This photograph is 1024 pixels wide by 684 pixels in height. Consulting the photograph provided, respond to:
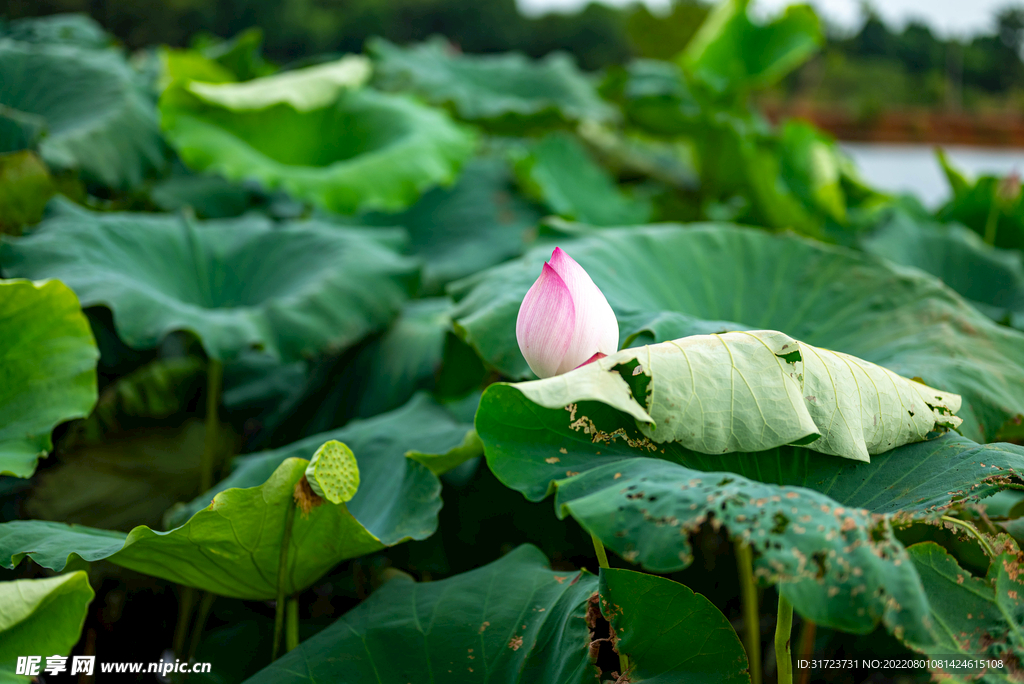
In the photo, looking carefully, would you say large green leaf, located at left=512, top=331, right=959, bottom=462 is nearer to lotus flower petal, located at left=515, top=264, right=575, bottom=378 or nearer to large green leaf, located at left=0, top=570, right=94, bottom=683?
lotus flower petal, located at left=515, top=264, right=575, bottom=378

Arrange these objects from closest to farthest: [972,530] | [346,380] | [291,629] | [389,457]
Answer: [972,530]
[291,629]
[389,457]
[346,380]

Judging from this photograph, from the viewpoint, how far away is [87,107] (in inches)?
61.4

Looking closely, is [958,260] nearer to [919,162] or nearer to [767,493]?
[767,493]

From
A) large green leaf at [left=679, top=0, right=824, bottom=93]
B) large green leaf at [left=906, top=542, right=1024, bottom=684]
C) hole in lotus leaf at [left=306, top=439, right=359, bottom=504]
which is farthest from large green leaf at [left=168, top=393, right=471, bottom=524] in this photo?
large green leaf at [left=679, top=0, right=824, bottom=93]

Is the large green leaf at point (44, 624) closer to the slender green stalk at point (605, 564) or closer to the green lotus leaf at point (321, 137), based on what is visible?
the slender green stalk at point (605, 564)

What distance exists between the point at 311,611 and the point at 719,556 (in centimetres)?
65

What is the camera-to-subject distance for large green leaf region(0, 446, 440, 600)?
67cm

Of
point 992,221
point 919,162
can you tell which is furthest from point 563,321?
point 919,162

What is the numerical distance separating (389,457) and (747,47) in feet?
7.81

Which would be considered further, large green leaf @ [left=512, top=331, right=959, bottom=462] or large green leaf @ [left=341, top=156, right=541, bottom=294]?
large green leaf @ [left=341, top=156, right=541, bottom=294]

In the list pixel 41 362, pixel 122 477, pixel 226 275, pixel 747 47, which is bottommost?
pixel 122 477

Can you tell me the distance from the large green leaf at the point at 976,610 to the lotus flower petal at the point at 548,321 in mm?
326

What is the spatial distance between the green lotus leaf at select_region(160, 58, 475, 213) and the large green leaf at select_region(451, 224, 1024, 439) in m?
0.64

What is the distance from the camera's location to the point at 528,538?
38.5 inches
